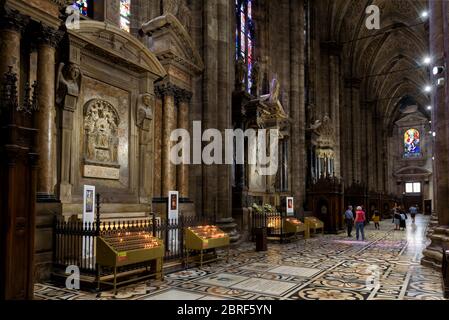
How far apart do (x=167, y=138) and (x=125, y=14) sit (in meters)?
4.04

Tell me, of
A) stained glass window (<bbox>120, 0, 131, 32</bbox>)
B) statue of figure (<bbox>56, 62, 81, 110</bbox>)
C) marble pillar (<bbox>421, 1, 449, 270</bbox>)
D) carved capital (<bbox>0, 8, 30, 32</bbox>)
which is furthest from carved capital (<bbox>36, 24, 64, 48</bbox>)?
marble pillar (<bbox>421, 1, 449, 270</bbox>)

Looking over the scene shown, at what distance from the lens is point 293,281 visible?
292 inches

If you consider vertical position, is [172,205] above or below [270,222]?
above

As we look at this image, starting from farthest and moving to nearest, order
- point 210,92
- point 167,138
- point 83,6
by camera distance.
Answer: point 210,92 < point 167,138 < point 83,6

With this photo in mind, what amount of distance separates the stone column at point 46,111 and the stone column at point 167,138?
4244mm

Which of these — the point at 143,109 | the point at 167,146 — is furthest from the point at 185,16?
the point at 167,146

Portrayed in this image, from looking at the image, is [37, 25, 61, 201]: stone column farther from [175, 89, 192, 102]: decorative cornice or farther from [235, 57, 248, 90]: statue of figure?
[235, 57, 248, 90]: statue of figure

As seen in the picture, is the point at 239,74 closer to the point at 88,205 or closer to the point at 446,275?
the point at 88,205

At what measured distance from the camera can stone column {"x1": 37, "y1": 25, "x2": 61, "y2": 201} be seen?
25.4 ft

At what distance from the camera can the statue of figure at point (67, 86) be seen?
8680 millimetres

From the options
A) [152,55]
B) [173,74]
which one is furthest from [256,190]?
[152,55]

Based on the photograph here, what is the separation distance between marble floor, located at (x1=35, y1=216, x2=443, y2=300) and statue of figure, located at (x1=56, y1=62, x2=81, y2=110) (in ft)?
13.3

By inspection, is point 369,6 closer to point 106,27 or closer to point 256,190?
point 256,190

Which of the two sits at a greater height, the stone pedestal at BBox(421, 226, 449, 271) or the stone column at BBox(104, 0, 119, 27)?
the stone column at BBox(104, 0, 119, 27)
